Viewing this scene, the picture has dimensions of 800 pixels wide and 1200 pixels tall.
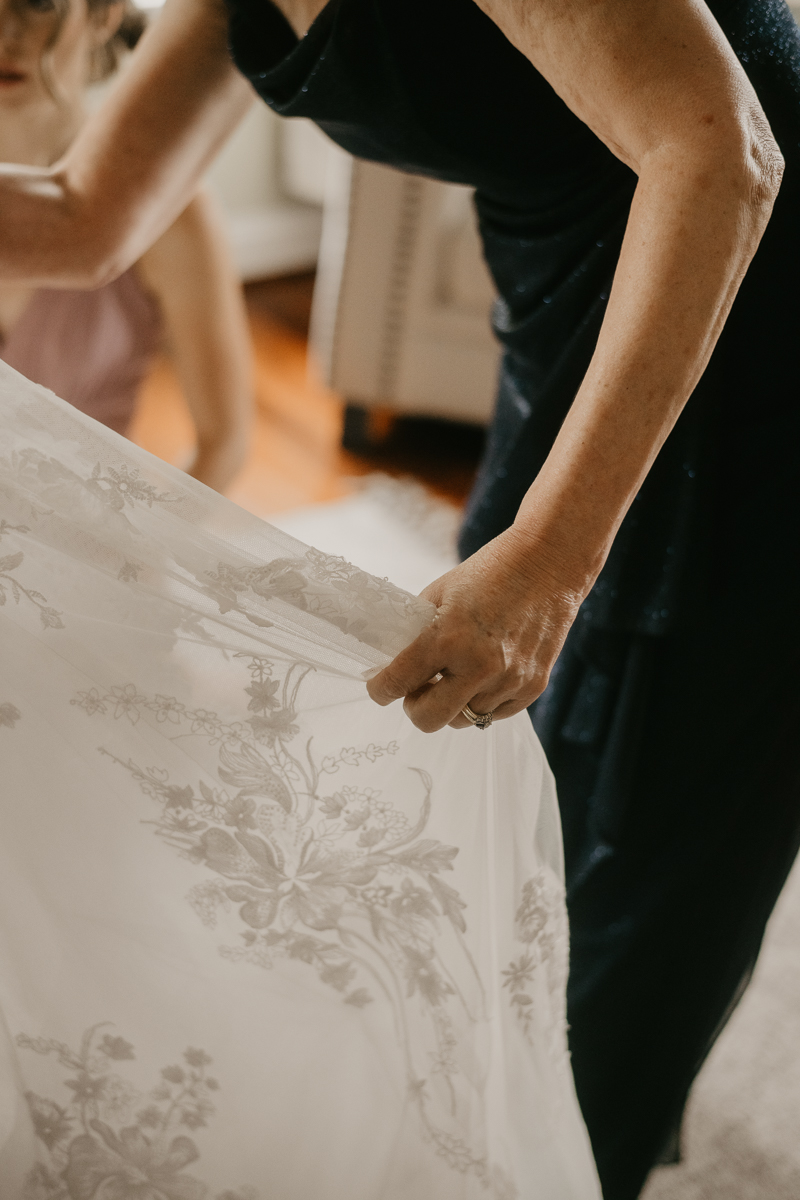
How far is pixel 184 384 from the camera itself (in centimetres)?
119

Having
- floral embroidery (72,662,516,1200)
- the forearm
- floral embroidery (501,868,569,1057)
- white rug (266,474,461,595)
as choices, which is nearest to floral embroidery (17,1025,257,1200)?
floral embroidery (72,662,516,1200)

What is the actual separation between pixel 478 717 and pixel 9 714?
0.96 ft

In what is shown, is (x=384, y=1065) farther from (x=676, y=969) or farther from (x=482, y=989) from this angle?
(x=676, y=969)

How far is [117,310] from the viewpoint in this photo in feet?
3.76

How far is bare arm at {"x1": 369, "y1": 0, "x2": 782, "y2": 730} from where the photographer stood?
52cm

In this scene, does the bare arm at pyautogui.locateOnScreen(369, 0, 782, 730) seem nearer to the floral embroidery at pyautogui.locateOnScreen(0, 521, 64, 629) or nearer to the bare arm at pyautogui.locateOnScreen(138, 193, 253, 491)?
the floral embroidery at pyautogui.locateOnScreen(0, 521, 64, 629)

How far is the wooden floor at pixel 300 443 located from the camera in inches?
89.9

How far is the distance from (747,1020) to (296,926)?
908mm

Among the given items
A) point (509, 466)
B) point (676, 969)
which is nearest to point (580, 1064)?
point (676, 969)

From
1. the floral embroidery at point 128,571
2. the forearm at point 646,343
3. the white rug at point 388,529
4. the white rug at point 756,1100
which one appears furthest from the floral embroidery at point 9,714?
the white rug at point 388,529

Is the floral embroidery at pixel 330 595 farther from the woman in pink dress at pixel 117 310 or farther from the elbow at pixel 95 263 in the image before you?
the woman in pink dress at pixel 117 310

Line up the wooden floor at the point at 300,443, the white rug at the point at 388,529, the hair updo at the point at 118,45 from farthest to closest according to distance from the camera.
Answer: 1. the wooden floor at the point at 300,443
2. the white rug at the point at 388,529
3. the hair updo at the point at 118,45

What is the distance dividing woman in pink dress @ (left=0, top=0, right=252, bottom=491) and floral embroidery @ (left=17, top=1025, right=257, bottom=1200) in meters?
0.74

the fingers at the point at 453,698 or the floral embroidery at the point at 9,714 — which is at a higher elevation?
the fingers at the point at 453,698
